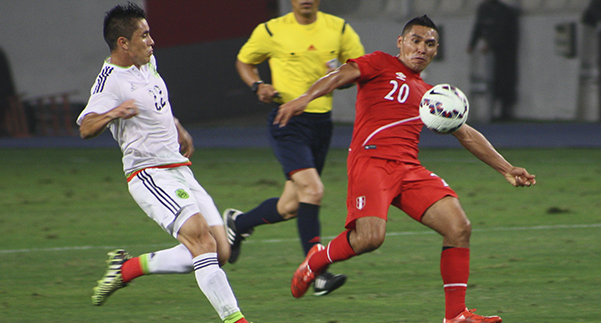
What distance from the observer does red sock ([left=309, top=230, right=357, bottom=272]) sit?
5055 millimetres

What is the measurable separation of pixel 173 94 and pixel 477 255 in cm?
1306

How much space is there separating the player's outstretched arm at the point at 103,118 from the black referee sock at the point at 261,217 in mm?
2464

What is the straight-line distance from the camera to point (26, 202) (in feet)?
33.7

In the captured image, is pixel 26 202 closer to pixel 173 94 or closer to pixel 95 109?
pixel 95 109

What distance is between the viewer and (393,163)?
507 centimetres

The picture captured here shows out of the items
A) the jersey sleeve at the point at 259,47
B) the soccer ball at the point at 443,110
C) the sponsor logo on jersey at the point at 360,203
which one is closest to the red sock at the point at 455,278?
the sponsor logo on jersey at the point at 360,203

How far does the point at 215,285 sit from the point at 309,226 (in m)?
1.69

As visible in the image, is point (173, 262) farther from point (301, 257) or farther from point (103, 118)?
point (301, 257)

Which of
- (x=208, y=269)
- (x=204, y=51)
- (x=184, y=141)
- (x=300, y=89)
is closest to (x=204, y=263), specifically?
(x=208, y=269)

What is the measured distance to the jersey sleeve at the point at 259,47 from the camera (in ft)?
22.1

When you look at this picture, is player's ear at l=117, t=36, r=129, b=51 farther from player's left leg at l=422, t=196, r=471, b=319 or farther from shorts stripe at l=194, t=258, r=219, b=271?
player's left leg at l=422, t=196, r=471, b=319

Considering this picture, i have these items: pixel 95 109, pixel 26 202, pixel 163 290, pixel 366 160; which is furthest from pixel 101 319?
pixel 26 202

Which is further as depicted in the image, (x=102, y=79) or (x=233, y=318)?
(x=102, y=79)

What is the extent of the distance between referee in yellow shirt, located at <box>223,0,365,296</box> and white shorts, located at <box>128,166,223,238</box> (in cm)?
129
